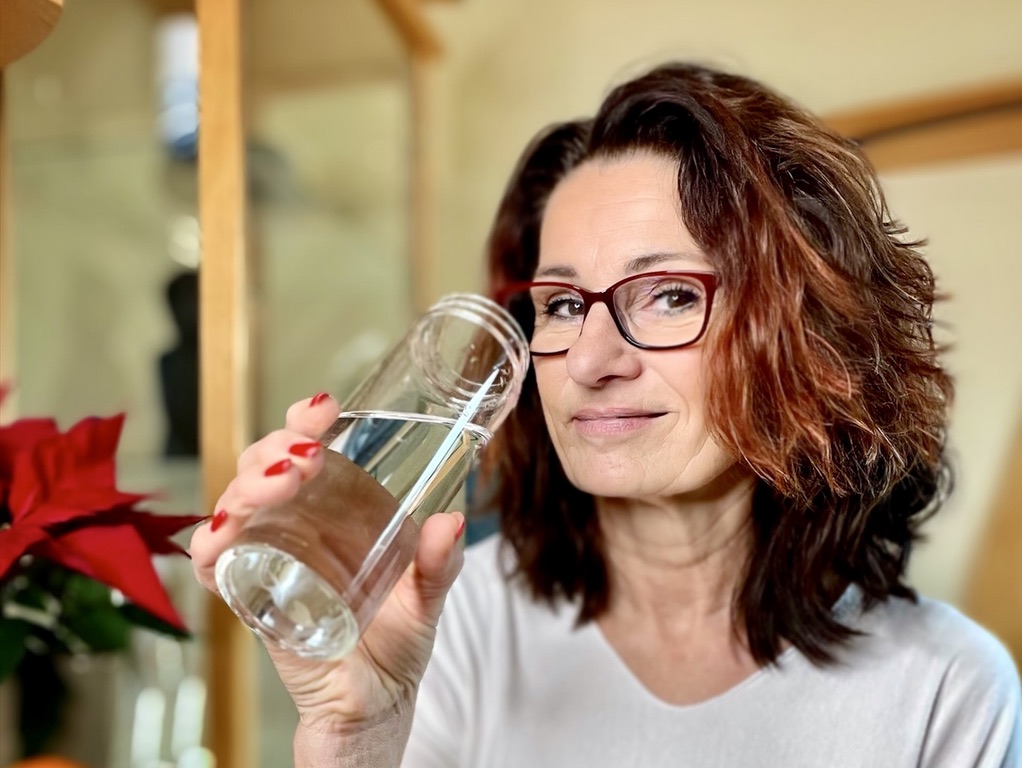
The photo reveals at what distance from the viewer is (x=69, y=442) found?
0.66 metres

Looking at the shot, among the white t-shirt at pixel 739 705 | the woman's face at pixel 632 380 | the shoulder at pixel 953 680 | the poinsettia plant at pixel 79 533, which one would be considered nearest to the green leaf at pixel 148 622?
the poinsettia plant at pixel 79 533

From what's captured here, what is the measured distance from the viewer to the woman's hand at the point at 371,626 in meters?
0.50

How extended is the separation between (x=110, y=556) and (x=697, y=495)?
462 mm

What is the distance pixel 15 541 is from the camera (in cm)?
60

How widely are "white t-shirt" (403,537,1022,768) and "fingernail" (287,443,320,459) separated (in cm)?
38

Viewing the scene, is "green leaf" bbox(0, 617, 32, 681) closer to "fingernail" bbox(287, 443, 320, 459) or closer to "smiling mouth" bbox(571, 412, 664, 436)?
"fingernail" bbox(287, 443, 320, 459)

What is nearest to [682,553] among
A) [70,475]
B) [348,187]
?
[70,475]

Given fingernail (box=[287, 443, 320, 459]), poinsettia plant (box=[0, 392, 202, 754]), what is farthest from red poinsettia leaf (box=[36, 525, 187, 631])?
fingernail (box=[287, 443, 320, 459])

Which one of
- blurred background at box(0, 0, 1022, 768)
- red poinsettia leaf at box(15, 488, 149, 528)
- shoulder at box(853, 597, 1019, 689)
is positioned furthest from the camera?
blurred background at box(0, 0, 1022, 768)

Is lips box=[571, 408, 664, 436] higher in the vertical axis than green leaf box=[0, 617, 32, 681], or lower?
higher

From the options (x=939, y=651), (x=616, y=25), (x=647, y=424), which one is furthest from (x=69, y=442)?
(x=616, y=25)

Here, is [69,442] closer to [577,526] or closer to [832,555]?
[577,526]

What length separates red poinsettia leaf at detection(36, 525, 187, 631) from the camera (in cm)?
63

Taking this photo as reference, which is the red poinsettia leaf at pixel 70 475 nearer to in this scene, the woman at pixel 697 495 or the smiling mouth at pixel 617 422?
the woman at pixel 697 495
